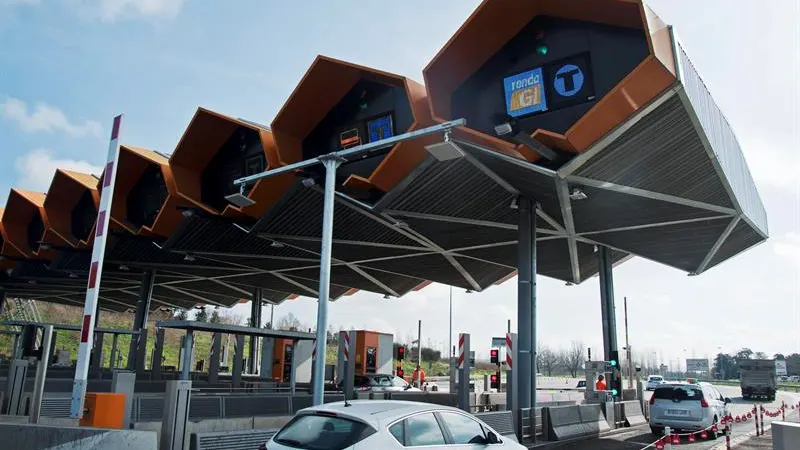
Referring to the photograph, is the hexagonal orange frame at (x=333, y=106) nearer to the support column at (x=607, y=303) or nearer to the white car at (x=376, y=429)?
the white car at (x=376, y=429)

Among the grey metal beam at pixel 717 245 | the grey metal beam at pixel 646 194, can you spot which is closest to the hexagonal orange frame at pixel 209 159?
the grey metal beam at pixel 646 194

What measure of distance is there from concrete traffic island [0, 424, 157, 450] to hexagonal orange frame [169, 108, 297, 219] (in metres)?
13.3

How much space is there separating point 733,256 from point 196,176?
2185 cm

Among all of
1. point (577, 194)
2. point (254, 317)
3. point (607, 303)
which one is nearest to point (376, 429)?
point (577, 194)

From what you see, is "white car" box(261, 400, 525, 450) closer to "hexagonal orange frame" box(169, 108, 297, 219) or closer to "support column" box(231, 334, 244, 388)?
"hexagonal orange frame" box(169, 108, 297, 219)

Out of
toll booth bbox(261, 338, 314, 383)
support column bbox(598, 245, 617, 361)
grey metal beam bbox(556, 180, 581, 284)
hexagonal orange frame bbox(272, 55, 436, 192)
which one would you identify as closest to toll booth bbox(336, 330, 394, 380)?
toll booth bbox(261, 338, 314, 383)

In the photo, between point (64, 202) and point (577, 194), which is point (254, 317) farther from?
point (577, 194)

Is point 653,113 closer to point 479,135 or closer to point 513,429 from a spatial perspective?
point 479,135

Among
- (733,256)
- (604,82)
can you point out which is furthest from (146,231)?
(733,256)

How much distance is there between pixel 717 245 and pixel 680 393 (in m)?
7.69

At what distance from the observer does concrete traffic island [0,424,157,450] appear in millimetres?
6395

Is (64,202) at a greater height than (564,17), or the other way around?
(564,17)

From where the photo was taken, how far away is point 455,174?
16.5m

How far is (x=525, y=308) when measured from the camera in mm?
16781
